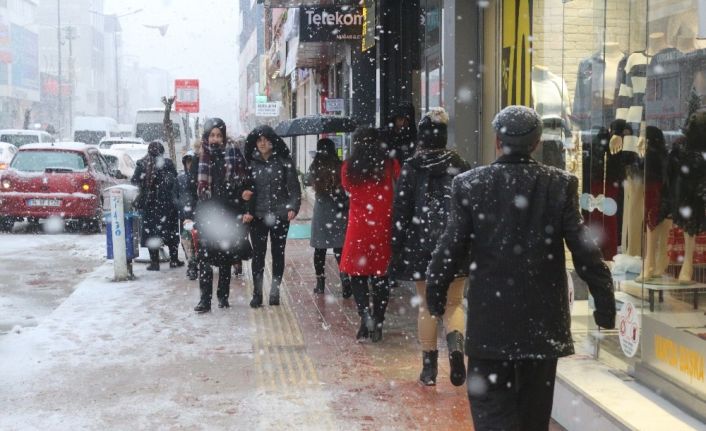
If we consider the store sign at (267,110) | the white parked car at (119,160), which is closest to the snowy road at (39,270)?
the white parked car at (119,160)

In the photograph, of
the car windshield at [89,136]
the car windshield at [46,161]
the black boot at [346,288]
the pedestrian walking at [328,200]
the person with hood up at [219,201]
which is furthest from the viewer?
the car windshield at [89,136]

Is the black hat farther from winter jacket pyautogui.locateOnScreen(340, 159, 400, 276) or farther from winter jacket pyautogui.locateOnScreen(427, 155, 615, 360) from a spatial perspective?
winter jacket pyautogui.locateOnScreen(427, 155, 615, 360)

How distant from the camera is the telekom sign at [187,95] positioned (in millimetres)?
27891

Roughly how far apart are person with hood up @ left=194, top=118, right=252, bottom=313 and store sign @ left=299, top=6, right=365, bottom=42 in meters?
6.29

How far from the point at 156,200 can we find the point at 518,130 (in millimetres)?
8708

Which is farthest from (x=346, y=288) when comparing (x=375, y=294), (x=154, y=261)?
(x=154, y=261)

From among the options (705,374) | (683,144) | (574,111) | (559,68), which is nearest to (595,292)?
(705,374)

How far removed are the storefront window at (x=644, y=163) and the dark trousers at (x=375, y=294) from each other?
1658mm

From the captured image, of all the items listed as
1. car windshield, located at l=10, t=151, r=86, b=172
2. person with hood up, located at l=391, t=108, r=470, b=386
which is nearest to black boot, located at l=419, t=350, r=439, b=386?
person with hood up, located at l=391, t=108, r=470, b=386

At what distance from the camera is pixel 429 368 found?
631 cm

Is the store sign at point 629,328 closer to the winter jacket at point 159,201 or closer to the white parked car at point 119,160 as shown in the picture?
the winter jacket at point 159,201

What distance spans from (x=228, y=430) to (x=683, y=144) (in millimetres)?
3027

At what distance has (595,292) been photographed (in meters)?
3.85

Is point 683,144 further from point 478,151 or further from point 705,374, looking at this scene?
point 478,151
